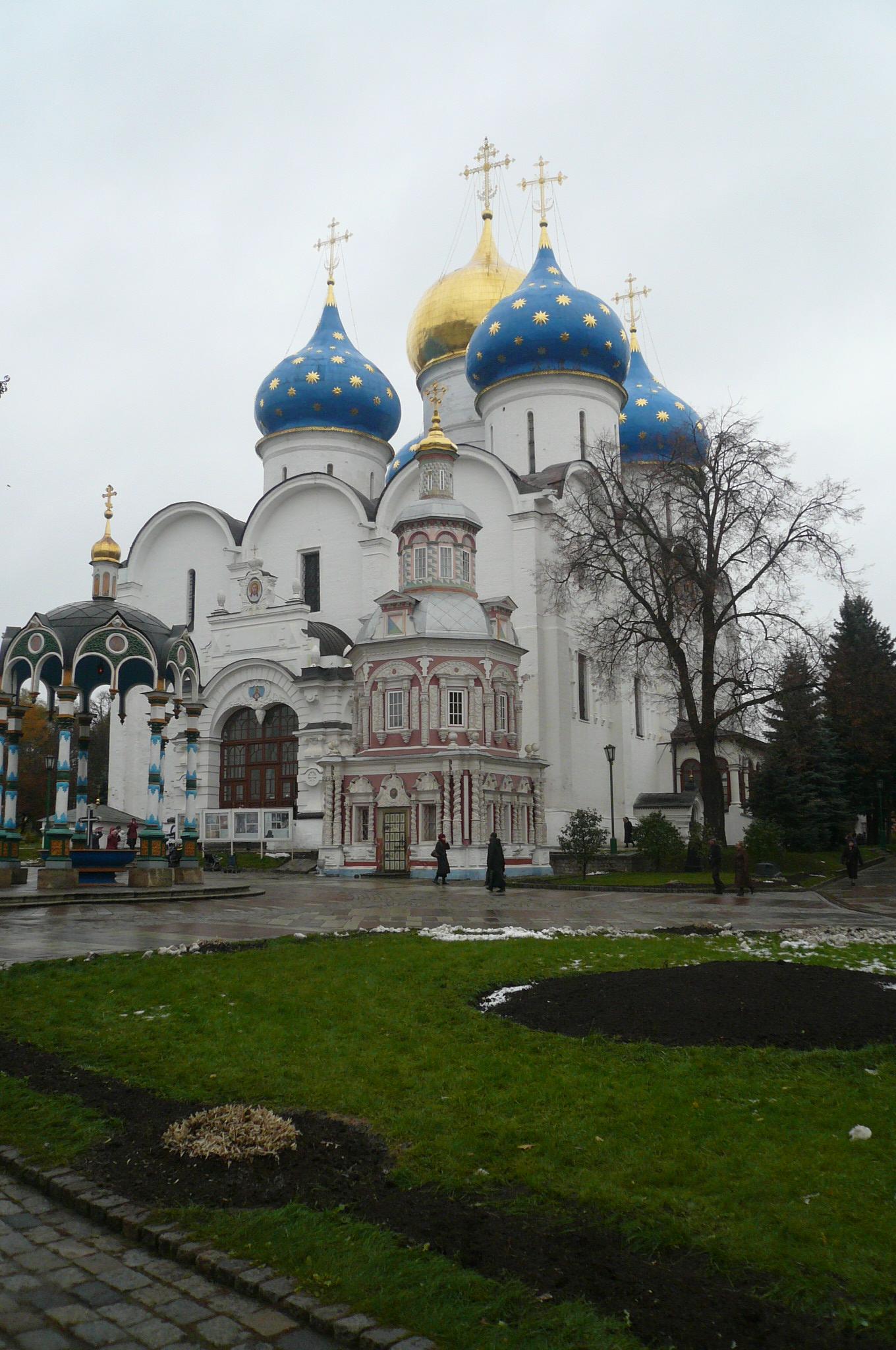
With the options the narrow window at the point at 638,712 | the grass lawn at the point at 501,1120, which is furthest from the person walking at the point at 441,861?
the narrow window at the point at 638,712

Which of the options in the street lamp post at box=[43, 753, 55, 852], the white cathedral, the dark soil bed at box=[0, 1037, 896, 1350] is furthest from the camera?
the white cathedral

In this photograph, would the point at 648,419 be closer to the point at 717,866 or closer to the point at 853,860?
the point at 853,860

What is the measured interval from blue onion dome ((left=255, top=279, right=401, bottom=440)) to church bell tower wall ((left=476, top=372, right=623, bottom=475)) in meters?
4.99

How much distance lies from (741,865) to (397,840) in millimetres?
9529

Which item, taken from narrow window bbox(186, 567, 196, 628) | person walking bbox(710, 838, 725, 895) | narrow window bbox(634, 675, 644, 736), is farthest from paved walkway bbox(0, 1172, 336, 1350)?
narrow window bbox(186, 567, 196, 628)

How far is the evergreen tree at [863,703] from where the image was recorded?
23.9m

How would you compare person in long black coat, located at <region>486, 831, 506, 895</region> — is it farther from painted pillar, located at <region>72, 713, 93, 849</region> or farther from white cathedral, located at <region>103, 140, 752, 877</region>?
painted pillar, located at <region>72, 713, 93, 849</region>

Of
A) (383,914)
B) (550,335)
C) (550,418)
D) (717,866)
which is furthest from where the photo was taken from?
(550,418)

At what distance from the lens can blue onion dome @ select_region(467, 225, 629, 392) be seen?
33438 mm

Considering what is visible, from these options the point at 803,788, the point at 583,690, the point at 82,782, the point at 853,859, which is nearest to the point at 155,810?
the point at 82,782

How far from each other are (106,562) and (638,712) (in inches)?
741

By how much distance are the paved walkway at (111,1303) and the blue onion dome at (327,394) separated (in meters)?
35.9

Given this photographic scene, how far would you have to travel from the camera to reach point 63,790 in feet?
64.5

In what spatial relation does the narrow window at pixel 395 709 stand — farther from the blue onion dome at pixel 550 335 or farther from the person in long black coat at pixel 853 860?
the blue onion dome at pixel 550 335
